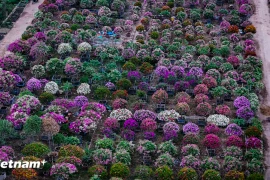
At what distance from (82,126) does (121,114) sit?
4.43 meters

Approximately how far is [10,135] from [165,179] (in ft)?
52.5

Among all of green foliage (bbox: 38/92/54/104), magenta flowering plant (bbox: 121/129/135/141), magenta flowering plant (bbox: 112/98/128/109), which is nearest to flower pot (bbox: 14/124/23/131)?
green foliage (bbox: 38/92/54/104)

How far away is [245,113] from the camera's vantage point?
167 ft

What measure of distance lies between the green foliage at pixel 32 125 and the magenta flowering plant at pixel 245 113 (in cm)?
2041

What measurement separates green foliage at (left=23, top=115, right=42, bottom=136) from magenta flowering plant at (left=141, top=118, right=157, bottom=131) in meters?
10.0

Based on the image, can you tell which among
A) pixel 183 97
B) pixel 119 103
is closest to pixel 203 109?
pixel 183 97

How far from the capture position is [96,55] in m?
62.1

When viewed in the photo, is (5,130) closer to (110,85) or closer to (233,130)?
(110,85)

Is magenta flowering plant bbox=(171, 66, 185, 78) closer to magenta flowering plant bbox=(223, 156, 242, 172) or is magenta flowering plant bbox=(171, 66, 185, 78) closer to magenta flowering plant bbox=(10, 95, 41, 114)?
magenta flowering plant bbox=(223, 156, 242, 172)

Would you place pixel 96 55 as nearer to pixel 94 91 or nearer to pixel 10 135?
pixel 94 91

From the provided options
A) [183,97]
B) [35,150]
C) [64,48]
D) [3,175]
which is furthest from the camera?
[64,48]

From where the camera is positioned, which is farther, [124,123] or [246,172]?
[124,123]

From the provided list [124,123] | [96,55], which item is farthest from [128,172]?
[96,55]

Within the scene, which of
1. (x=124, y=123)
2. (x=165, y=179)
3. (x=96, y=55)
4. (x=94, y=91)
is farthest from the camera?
(x=96, y=55)
